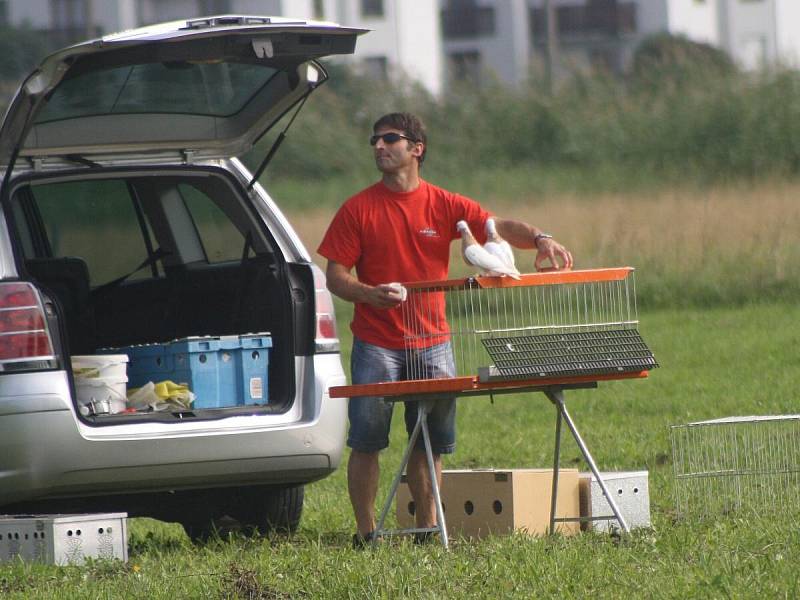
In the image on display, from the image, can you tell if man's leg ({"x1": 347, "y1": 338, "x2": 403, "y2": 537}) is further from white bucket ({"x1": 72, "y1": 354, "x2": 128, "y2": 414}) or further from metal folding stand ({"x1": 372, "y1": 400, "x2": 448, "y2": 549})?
white bucket ({"x1": 72, "y1": 354, "x2": 128, "y2": 414})

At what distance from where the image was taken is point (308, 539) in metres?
7.23

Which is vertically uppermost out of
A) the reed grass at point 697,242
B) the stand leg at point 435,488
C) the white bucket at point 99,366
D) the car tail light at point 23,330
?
the car tail light at point 23,330

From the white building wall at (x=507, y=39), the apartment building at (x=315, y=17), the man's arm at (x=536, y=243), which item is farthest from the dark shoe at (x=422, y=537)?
the white building wall at (x=507, y=39)

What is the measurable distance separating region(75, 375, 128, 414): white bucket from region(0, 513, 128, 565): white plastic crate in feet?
1.48

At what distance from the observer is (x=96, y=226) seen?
8.21 m

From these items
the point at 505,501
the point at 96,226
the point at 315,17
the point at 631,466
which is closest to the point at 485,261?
the point at 505,501

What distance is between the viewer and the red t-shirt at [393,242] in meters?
6.88

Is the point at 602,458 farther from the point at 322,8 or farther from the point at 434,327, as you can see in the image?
the point at 322,8

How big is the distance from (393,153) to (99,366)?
1483mm

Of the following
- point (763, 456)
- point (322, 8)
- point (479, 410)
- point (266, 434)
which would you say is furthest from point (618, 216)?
point (322, 8)

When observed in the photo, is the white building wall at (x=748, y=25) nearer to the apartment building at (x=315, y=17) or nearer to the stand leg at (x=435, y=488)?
the apartment building at (x=315, y=17)

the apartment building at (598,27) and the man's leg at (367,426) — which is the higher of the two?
the man's leg at (367,426)

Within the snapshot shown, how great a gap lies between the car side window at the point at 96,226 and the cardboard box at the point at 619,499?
91.2 inches

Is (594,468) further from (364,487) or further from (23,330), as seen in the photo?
(23,330)
